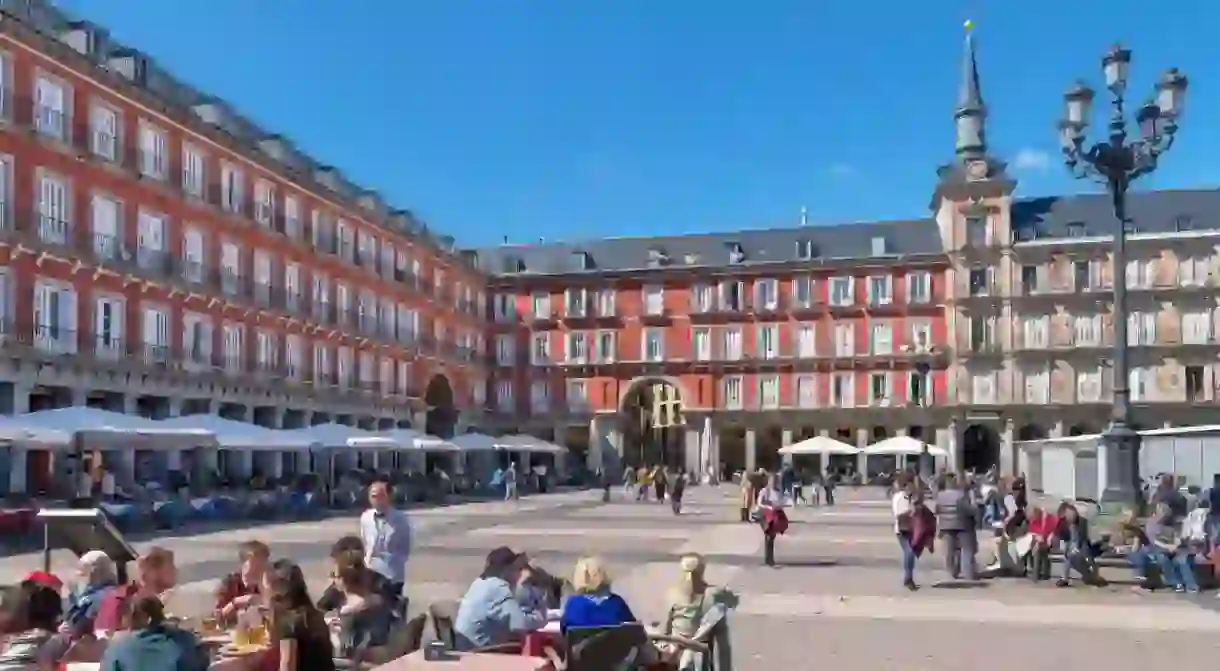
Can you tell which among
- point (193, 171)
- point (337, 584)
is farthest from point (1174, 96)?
point (193, 171)

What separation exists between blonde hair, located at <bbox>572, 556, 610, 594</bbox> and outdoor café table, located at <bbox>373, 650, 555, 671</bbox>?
0.98 metres

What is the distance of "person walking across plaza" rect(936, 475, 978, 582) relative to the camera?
1498cm

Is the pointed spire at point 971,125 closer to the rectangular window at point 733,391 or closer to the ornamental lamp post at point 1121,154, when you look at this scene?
the rectangular window at point 733,391

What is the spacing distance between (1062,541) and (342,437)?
65.9ft

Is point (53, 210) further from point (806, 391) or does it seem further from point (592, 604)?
point (806, 391)

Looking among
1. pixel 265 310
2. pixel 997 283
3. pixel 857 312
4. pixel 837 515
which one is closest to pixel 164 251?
pixel 265 310

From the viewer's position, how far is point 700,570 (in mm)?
7691

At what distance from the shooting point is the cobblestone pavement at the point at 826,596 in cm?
1002

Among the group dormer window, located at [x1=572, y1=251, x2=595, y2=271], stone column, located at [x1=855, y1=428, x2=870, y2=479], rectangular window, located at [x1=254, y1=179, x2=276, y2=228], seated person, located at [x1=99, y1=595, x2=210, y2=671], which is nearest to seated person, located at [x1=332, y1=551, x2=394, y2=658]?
seated person, located at [x1=99, y1=595, x2=210, y2=671]

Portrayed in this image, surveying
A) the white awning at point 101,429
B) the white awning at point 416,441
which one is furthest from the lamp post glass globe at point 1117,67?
the white awning at point 416,441

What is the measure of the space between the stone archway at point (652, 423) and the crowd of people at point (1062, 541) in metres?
45.9

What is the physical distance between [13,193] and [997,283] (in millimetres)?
45030

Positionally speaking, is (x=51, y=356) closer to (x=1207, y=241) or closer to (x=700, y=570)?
(x=700, y=570)

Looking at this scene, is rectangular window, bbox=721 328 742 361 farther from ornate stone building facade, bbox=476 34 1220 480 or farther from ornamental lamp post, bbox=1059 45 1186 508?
ornamental lamp post, bbox=1059 45 1186 508
